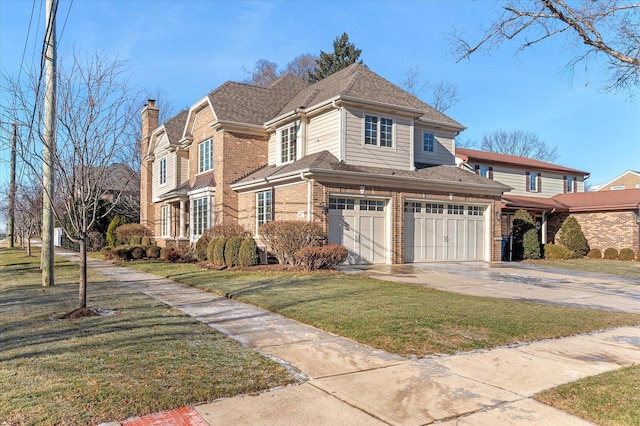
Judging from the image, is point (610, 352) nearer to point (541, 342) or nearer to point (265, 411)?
point (541, 342)

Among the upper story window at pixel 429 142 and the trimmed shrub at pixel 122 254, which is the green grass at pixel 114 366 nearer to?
the trimmed shrub at pixel 122 254

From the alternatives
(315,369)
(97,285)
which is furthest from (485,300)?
(97,285)

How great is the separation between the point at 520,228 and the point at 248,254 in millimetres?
15216

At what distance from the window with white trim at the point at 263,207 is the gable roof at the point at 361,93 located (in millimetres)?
3829

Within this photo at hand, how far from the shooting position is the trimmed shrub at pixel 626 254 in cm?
2506

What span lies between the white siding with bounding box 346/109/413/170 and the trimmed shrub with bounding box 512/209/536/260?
8439 mm

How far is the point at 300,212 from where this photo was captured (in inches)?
682

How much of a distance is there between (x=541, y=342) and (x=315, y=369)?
362 cm

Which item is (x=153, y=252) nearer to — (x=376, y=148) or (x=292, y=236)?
(x=292, y=236)

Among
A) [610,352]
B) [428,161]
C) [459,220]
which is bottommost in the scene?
[610,352]

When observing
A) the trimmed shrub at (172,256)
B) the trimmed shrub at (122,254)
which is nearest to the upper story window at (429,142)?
the trimmed shrub at (172,256)

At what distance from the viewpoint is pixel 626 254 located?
25.2m

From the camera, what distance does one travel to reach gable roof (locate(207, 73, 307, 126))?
71.9 ft

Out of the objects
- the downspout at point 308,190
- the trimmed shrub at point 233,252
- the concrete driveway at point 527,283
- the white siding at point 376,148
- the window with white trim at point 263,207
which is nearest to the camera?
the concrete driveway at point 527,283
